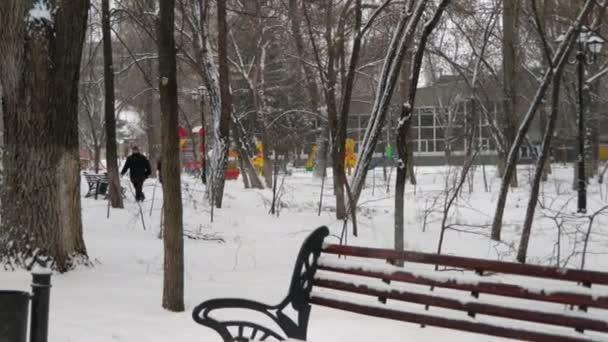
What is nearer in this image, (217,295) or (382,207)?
(217,295)

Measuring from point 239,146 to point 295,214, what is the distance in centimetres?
740

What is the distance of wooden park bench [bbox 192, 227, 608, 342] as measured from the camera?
359 cm

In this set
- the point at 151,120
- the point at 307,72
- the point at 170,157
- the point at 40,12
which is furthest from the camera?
the point at 151,120

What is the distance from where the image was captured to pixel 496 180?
103 ft

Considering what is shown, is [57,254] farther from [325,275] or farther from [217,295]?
[325,275]

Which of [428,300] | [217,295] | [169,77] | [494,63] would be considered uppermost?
[494,63]

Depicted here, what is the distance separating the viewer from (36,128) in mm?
7449

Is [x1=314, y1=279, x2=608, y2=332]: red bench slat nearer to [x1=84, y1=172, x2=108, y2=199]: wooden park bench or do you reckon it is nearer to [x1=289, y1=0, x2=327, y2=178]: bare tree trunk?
[x1=289, y1=0, x2=327, y2=178]: bare tree trunk

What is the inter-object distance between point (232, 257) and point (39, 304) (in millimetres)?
6722

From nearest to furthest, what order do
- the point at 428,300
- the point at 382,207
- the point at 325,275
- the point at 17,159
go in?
the point at 428,300, the point at 325,275, the point at 17,159, the point at 382,207

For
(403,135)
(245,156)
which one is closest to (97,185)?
(245,156)

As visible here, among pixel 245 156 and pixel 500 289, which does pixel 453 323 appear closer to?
pixel 500 289

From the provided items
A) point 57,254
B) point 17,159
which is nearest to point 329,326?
point 57,254

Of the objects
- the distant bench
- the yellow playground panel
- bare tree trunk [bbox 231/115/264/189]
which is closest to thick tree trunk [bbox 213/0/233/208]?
the distant bench
